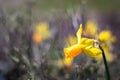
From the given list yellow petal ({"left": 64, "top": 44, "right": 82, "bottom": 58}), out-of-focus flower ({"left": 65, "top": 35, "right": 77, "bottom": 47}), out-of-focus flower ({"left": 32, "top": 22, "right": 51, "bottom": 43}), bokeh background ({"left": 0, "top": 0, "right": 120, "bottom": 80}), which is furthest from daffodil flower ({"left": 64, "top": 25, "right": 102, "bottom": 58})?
out-of-focus flower ({"left": 32, "top": 22, "right": 51, "bottom": 43})

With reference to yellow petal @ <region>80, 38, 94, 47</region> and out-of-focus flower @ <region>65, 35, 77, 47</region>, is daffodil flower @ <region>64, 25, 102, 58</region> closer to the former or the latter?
yellow petal @ <region>80, 38, 94, 47</region>

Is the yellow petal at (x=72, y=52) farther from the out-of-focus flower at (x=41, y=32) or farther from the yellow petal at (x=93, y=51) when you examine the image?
the out-of-focus flower at (x=41, y=32)

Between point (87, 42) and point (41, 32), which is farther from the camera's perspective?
point (41, 32)

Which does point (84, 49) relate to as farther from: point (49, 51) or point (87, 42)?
point (49, 51)

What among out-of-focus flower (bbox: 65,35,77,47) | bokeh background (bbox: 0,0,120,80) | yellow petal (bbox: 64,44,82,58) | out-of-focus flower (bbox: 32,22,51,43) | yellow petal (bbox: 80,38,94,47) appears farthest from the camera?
out-of-focus flower (bbox: 32,22,51,43)

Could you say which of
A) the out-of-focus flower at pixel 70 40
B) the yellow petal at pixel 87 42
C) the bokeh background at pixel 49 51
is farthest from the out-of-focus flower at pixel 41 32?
the yellow petal at pixel 87 42

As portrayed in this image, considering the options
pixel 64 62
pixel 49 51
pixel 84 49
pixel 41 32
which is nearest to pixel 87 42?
pixel 84 49

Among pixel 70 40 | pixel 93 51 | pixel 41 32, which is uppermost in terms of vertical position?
pixel 93 51

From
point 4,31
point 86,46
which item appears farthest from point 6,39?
point 86,46

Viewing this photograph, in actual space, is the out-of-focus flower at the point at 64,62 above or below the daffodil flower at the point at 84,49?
below
